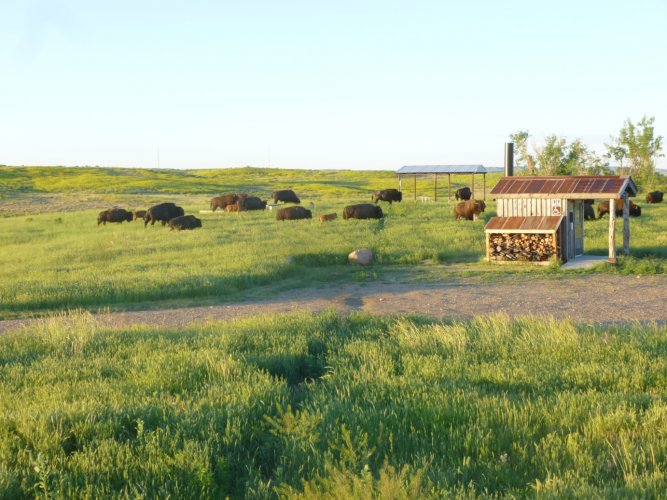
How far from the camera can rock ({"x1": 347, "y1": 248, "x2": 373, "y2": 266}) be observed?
23.5 meters

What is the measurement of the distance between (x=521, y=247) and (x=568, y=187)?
2510 mm

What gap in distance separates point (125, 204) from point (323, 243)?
120 feet

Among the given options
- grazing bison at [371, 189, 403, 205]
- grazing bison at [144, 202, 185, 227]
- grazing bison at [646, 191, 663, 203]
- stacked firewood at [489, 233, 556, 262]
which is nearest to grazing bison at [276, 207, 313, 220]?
grazing bison at [144, 202, 185, 227]

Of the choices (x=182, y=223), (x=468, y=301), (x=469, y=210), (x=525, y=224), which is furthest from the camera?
(x=469, y=210)

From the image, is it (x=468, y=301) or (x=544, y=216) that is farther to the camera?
(x=544, y=216)

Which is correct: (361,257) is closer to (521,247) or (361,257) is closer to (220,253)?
(220,253)

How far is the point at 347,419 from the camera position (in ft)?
20.0

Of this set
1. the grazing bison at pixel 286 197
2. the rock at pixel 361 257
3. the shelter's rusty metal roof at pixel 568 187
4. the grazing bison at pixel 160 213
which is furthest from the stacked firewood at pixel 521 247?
the grazing bison at pixel 286 197

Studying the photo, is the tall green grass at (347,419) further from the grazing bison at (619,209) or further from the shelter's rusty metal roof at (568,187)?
the grazing bison at (619,209)

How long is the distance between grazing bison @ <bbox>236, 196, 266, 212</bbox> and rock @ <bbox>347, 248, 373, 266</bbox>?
20792mm

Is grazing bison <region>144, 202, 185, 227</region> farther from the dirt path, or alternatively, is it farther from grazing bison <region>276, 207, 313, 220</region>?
the dirt path

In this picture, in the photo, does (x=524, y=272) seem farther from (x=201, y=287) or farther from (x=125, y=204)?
(x=125, y=204)

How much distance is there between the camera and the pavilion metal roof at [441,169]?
5151 centimetres

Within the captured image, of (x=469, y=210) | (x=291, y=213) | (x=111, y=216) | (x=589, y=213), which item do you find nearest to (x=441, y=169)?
(x=589, y=213)
